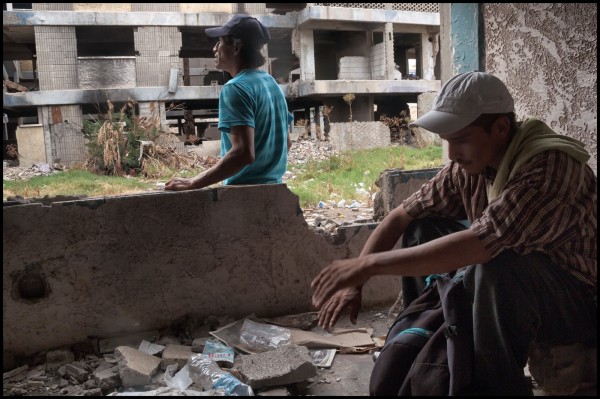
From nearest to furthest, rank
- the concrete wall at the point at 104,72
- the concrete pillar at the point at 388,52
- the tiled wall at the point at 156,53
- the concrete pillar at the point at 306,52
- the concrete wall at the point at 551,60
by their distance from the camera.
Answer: the concrete wall at the point at 551,60 → the concrete wall at the point at 104,72 → the tiled wall at the point at 156,53 → the concrete pillar at the point at 306,52 → the concrete pillar at the point at 388,52

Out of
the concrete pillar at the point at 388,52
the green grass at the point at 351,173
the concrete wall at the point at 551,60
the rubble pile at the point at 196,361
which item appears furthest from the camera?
the concrete pillar at the point at 388,52

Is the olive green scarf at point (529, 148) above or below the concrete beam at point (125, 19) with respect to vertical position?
below

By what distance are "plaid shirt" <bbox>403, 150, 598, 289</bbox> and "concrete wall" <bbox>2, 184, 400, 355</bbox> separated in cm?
160

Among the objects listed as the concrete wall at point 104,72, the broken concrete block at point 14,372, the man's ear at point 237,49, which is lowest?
the broken concrete block at point 14,372

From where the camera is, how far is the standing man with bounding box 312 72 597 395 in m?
1.74

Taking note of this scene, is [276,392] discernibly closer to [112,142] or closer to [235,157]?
[235,157]

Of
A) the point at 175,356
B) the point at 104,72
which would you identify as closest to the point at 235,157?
the point at 175,356

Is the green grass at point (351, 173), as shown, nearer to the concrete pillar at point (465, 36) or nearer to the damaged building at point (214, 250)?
the concrete pillar at point (465, 36)

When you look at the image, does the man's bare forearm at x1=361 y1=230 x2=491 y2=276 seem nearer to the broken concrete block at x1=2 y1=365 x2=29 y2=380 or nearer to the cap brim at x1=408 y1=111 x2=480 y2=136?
the cap brim at x1=408 y1=111 x2=480 y2=136

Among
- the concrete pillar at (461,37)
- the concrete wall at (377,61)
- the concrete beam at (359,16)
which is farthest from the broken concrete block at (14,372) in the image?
the concrete wall at (377,61)

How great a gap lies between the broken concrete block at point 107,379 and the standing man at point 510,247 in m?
1.31

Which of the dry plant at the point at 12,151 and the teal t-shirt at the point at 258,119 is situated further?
the dry plant at the point at 12,151

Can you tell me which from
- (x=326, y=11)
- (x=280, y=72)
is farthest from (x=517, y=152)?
(x=280, y=72)

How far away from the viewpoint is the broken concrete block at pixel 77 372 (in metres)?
2.64
